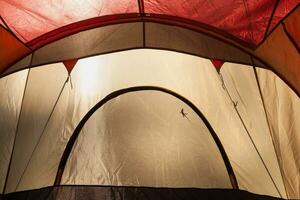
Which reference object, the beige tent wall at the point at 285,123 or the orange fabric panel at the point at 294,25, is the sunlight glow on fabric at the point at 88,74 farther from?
the orange fabric panel at the point at 294,25

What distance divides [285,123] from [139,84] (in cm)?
102

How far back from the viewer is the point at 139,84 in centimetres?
281

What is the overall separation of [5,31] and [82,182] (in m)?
1.02

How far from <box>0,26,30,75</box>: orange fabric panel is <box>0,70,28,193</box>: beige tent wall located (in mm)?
242

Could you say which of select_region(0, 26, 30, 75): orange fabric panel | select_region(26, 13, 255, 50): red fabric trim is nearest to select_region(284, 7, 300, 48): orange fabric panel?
select_region(26, 13, 255, 50): red fabric trim

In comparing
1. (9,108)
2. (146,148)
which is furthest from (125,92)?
(9,108)

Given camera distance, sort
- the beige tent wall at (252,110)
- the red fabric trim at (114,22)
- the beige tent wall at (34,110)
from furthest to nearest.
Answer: the beige tent wall at (252,110), the beige tent wall at (34,110), the red fabric trim at (114,22)

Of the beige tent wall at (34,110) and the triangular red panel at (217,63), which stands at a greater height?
the triangular red panel at (217,63)

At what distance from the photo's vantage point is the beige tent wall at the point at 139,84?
2.68 meters

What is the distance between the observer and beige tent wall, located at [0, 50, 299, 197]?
8.80ft

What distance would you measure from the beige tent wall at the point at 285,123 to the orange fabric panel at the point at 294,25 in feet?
1.22

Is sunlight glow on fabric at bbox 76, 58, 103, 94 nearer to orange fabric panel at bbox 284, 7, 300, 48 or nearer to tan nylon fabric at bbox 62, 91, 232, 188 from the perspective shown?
tan nylon fabric at bbox 62, 91, 232, 188

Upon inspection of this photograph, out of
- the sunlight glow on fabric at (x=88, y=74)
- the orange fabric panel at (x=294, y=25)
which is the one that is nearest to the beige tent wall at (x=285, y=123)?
the orange fabric panel at (x=294, y=25)

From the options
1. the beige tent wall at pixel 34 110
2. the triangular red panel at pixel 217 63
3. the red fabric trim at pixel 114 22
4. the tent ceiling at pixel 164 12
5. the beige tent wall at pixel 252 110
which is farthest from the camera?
the triangular red panel at pixel 217 63
